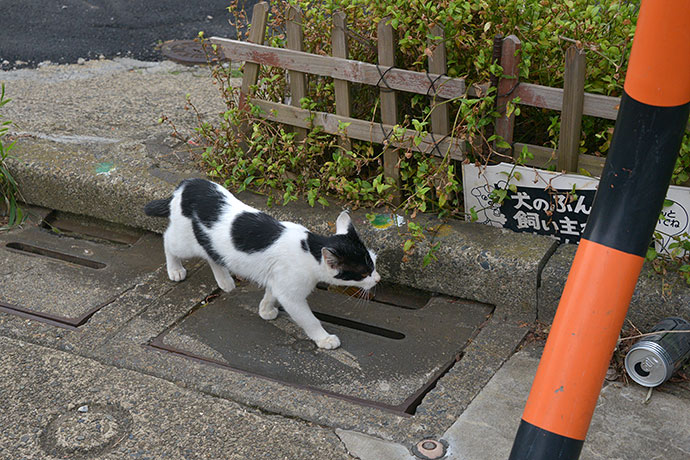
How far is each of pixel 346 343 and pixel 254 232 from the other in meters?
0.65

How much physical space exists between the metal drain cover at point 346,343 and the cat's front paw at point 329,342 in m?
0.02

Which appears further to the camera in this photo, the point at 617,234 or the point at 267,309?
the point at 267,309

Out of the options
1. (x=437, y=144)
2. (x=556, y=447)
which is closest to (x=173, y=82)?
(x=437, y=144)

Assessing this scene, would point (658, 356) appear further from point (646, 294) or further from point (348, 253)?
point (348, 253)

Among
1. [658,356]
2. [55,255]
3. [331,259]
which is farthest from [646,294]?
[55,255]

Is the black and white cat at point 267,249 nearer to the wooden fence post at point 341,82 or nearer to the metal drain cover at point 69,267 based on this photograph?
the metal drain cover at point 69,267

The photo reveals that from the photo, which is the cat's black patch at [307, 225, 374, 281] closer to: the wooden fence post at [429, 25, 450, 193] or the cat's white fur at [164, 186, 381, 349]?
the cat's white fur at [164, 186, 381, 349]

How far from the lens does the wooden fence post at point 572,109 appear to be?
10.2 ft

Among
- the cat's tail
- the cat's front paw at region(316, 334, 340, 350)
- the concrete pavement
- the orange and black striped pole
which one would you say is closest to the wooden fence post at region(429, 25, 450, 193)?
the concrete pavement

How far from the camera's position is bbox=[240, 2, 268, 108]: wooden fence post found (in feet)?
12.8

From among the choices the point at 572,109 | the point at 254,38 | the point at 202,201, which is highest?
the point at 254,38

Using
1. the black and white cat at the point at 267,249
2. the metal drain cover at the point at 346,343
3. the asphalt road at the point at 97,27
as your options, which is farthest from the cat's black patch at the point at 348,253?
the asphalt road at the point at 97,27

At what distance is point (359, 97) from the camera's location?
3994 mm

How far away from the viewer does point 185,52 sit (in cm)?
657
